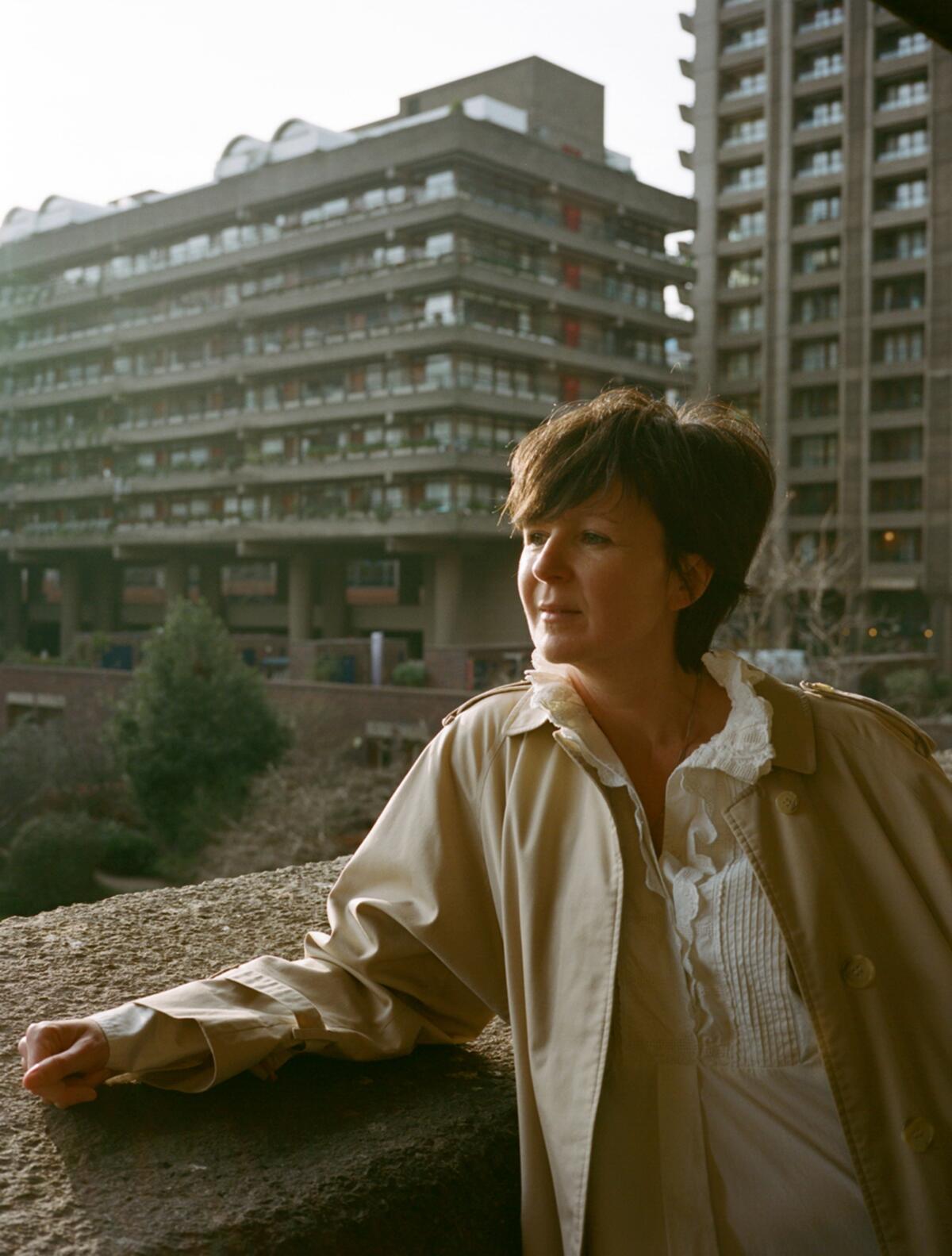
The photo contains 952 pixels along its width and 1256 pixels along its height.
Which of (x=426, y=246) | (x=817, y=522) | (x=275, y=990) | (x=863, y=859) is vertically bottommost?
(x=275, y=990)

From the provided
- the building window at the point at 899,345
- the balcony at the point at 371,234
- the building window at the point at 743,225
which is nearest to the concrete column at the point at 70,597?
the balcony at the point at 371,234

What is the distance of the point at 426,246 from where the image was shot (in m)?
35.6

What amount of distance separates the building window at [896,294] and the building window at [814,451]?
4119mm

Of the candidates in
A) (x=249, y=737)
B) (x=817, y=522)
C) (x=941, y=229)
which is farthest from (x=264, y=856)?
(x=941, y=229)

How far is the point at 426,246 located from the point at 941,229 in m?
15.4

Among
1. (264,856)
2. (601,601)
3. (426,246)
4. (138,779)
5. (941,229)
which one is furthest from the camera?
(941,229)

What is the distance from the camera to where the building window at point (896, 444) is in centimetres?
3997

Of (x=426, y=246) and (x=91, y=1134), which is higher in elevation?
(x=426, y=246)

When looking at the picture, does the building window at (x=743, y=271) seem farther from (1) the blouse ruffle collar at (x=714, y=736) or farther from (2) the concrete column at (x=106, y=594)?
(1) the blouse ruffle collar at (x=714, y=736)

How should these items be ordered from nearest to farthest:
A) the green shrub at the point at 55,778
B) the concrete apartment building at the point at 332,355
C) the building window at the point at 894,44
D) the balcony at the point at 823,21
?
1. the green shrub at the point at 55,778
2. the concrete apartment building at the point at 332,355
3. the building window at the point at 894,44
4. the balcony at the point at 823,21

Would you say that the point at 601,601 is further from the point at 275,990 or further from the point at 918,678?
the point at 918,678

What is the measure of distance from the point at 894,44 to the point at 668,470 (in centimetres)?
4412

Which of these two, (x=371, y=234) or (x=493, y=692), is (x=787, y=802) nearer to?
(x=493, y=692)

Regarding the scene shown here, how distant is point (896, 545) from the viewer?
40094 millimetres
